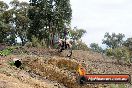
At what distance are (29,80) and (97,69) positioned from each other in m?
10.8

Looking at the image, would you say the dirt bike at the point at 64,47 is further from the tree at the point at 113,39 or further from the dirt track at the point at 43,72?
the tree at the point at 113,39

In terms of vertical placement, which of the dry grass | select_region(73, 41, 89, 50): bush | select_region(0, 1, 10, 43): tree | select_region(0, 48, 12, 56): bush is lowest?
the dry grass

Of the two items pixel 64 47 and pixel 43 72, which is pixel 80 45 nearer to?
pixel 64 47

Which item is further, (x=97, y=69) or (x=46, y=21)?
(x=46, y=21)

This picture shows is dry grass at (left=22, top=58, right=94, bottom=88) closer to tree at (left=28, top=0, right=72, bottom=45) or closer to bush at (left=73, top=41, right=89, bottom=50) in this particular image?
tree at (left=28, top=0, right=72, bottom=45)

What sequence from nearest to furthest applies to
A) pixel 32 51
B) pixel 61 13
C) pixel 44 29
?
pixel 32 51
pixel 61 13
pixel 44 29

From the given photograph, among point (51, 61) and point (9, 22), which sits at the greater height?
point (9, 22)

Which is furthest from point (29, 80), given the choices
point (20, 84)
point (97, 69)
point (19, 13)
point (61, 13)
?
point (19, 13)

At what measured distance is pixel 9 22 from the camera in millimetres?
66938

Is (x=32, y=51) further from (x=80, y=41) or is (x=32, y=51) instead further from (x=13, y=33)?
(x=80, y=41)

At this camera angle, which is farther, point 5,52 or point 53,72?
point 5,52

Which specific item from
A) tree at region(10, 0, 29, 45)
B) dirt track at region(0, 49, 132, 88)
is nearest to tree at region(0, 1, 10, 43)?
tree at region(10, 0, 29, 45)

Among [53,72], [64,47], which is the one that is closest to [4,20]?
[64,47]

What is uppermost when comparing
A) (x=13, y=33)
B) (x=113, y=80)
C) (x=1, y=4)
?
(x=1, y=4)
